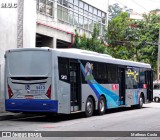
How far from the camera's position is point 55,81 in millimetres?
16562

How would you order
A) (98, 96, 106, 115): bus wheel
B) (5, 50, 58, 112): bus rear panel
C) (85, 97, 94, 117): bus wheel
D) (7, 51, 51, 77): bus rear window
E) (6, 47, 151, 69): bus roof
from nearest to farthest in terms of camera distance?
(5, 50, 58, 112): bus rear panel → (7, 51, 51, 77): bus rear window → (6, 47, 151, 69): bus roof → (85, 97, 94, 117): bus wheel → (98, 96, 106, 115): bus wheel

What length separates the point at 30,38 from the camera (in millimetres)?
23766

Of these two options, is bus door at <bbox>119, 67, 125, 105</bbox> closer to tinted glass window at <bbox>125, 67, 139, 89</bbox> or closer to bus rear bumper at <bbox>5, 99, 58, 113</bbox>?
tinted glass window at <bbox>125, 67, 139, 89</bbox>

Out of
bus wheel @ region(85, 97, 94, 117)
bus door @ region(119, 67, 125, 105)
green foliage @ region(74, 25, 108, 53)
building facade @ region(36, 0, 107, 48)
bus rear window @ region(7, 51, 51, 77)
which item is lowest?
bus wheel @ region(85, 97, 94, 117)

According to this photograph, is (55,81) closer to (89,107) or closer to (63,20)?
(89,107)

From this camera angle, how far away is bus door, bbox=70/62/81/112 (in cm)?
1796

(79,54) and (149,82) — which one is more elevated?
(79,54)

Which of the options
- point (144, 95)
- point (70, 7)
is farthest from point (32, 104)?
point (70, 7)

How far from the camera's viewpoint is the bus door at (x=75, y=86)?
17962mm

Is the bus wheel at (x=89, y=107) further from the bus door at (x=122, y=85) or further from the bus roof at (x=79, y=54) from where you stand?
the bus door at (x=122, y=85)

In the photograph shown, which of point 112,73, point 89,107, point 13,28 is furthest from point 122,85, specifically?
point 13,28

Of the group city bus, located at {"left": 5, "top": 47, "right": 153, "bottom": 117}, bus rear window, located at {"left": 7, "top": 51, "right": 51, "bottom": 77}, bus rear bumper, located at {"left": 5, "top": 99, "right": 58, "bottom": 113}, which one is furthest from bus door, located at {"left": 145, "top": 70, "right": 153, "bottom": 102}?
bus rear bumper, located at {"left": 5, "top": 99, "right": 58, "bottom": 113}

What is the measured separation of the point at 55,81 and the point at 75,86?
191 centimetres

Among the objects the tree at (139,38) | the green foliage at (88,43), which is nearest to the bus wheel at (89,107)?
the green foliage at (88,43)
